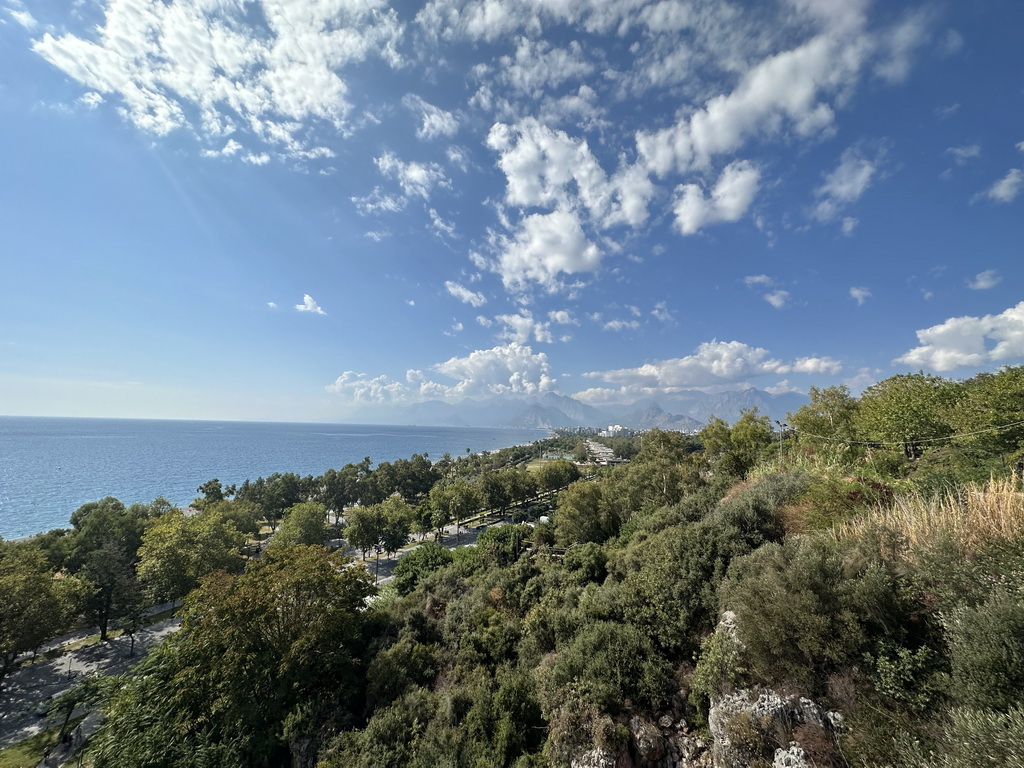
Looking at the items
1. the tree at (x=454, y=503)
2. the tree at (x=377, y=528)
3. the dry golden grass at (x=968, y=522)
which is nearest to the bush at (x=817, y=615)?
the dry golden grass at (x=968, y=522)

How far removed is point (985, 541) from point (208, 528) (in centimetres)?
4446

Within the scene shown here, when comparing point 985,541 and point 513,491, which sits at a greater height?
point 985,541

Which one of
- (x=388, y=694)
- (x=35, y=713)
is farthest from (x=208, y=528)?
(x=388, y=694)

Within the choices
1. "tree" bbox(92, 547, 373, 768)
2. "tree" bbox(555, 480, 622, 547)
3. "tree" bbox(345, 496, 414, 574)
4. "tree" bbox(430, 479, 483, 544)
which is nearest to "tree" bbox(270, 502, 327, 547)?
"tree" bbox(345, 496, 414, 574)

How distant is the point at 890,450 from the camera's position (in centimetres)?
1739

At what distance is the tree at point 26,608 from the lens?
1866cm

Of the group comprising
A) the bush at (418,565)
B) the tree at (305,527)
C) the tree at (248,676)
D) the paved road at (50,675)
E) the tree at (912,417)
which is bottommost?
the paved road at (50,675)

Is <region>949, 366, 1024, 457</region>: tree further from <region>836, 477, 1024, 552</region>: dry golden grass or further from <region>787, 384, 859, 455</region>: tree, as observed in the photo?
<region>836, 477, 1024, 552</region>: dry golden grass

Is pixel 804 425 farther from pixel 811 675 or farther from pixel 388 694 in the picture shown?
pixel 388 694

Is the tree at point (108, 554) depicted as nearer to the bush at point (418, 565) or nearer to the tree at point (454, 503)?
the bush at point (418, 565)

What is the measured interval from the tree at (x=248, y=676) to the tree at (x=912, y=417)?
25.2 meters

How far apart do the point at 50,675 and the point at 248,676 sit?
19629 mm

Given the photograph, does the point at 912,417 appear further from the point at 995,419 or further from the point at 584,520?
the point at 584,520

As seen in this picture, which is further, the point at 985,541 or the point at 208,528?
the point at 208,528
